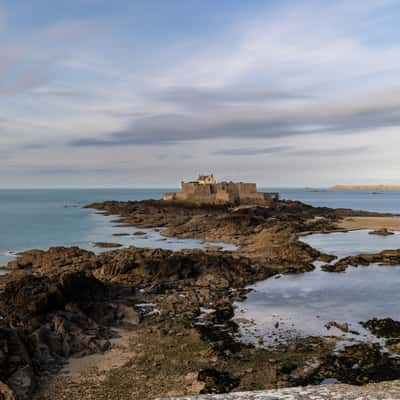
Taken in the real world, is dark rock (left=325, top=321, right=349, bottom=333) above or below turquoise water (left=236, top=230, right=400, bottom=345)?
above

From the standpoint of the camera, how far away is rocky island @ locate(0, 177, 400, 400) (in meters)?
10.8

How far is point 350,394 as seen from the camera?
4344 mm

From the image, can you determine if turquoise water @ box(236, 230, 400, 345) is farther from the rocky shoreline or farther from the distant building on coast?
the distant building on coast

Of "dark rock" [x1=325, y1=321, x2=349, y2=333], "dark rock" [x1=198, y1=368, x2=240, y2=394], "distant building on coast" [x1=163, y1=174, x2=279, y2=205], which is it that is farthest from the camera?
"distant building on coast" [x1=163, y1=174, x2=279, y2=205]

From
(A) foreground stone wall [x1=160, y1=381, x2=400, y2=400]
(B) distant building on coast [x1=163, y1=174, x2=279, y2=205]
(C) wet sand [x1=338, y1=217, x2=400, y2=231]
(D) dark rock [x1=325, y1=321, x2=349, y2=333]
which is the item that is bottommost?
(D) dark rock [x1=325, y1=321, x2=349, y2=333]

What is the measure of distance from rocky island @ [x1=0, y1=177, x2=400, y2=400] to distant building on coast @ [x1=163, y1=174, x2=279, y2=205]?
44.2 m

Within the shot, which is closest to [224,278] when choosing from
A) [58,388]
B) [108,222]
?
[58,388]

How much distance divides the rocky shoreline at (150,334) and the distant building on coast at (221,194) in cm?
4372

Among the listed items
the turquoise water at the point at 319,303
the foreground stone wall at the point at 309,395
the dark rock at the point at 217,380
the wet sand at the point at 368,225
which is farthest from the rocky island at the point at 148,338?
the wet sand at the point at 368,225

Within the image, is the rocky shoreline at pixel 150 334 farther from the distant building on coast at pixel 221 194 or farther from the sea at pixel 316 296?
the distant building on coast at pixel 221 194

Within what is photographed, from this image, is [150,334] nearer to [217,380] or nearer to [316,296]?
[217,380]

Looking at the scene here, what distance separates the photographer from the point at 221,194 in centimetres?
7025

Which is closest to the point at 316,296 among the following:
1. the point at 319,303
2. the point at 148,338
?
the point at 319,303

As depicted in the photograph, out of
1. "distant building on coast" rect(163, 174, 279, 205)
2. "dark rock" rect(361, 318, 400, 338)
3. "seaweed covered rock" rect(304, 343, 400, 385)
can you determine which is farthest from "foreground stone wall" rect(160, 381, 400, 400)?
"distant building on coast" rect(163, 174, 279, 205)
